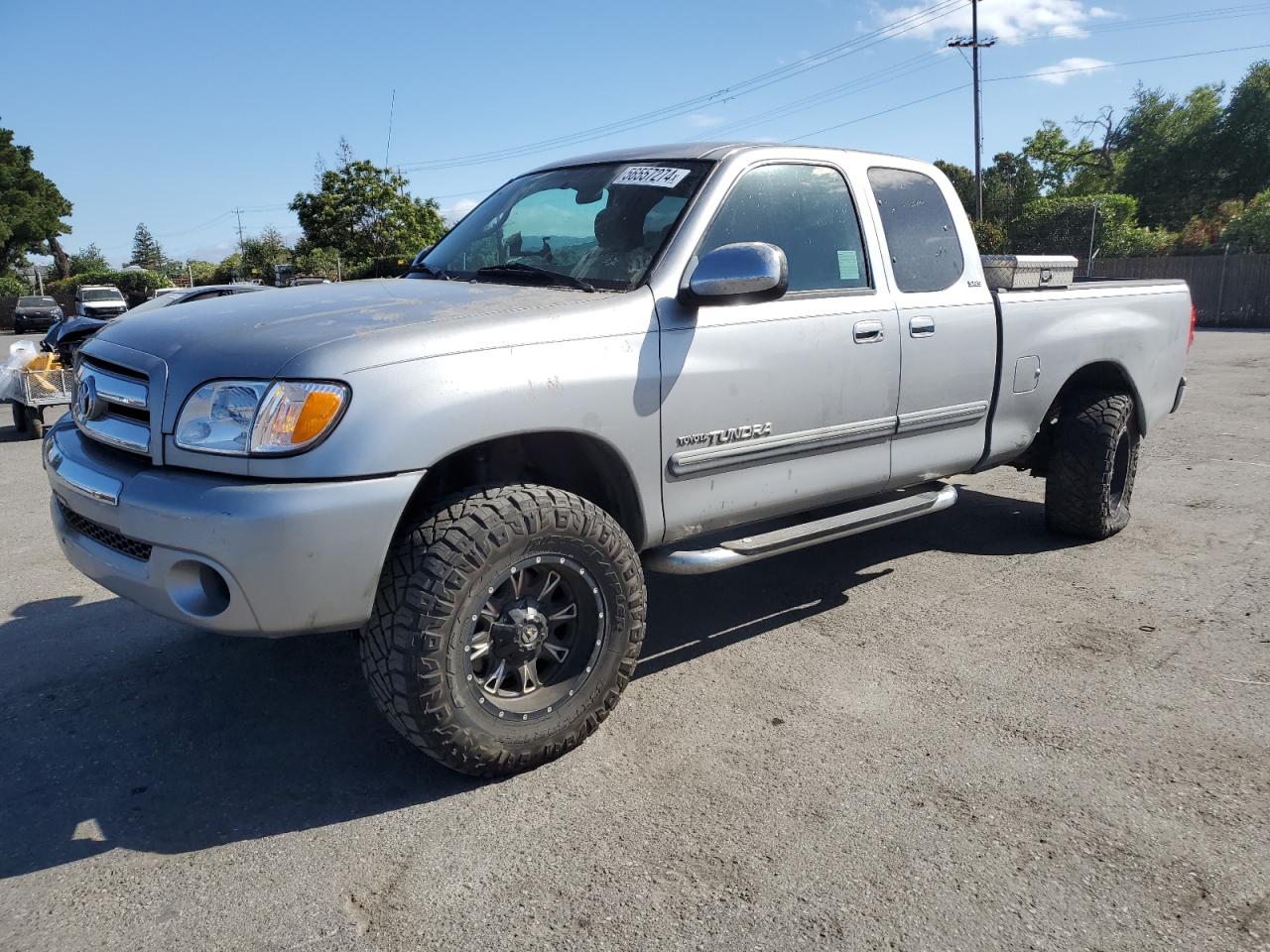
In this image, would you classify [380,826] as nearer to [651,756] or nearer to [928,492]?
[651,756]

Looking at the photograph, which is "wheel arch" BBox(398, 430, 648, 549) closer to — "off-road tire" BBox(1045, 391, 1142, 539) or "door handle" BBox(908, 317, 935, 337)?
"door handle" BBox(908, 317, 935, 337)

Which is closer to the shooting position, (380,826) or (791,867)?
(791,867)

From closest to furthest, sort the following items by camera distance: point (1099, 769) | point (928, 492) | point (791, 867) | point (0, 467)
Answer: point (791, 867)
point (1099, 769)
point (928, 492)
point (0, 467)

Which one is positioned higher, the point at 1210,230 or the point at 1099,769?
the point at 1210,230

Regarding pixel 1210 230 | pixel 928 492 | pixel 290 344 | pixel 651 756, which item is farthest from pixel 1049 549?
pixel 1210 230

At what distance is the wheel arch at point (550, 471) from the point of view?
3002 mm

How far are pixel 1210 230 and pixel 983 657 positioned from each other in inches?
1507

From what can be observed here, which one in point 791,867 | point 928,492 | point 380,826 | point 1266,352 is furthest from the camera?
point 1266,352

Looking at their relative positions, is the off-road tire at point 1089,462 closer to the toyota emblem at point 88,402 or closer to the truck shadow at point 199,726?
the truck shadow at point 199,726

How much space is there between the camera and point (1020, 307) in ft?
15.0

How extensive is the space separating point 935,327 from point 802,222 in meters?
0.79

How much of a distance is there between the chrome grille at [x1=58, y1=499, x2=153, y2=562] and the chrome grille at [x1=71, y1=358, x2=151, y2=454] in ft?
0.83

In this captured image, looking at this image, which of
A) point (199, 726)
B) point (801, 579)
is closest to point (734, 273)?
point (801, 579)

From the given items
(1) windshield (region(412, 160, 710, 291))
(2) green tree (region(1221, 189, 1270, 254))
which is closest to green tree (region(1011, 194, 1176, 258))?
(2) green tree (region(1221, 189, 1270, 254))
